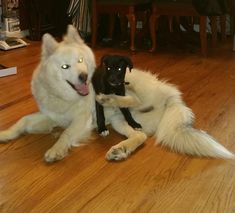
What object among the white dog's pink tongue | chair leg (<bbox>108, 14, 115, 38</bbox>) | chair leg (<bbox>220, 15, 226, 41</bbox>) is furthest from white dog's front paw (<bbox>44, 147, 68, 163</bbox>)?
chair leg (<bbox>220, 15, 226, 41</bbox>)

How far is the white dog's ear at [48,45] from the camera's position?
1870 mm

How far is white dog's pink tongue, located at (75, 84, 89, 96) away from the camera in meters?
1.93

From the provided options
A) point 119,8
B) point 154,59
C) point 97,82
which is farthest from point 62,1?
point 97,82

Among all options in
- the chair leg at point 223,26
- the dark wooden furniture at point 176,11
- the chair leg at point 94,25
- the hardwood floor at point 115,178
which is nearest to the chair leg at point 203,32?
the dark wooden furniture at point 176,11

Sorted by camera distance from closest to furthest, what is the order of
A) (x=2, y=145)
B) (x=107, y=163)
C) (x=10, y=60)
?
(x=107, y=163) → (x=2, y=145) → (x=10, y=60)

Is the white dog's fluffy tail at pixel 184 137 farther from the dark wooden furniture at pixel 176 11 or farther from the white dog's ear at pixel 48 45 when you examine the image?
the dark wooden furniture at pixel 176 11

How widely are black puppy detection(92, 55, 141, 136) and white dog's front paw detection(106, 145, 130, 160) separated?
25 centimetres

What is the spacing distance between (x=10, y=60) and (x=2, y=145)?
1894mm

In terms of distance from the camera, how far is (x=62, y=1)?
4668mm

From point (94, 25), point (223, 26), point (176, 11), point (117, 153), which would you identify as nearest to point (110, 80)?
point (117, 153)

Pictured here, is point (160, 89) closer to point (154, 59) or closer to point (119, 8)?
point (154, 59)

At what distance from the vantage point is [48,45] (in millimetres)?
1891

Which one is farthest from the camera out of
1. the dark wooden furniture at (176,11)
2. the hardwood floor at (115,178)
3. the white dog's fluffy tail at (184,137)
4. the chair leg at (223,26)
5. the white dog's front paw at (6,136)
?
the chair leg at (223,26)

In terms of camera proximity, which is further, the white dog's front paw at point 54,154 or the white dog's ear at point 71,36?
the white dog's ear at point 71,36
